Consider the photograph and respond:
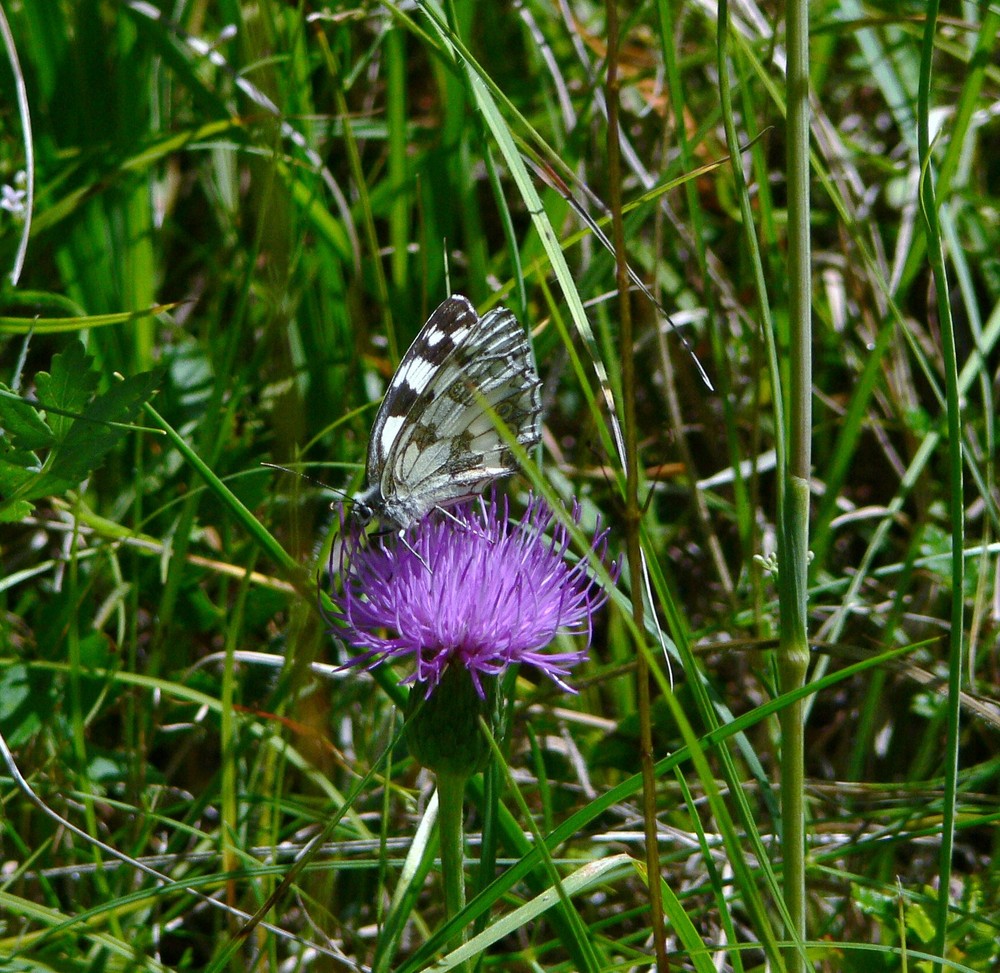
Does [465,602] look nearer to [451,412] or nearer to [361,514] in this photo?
[361,514]

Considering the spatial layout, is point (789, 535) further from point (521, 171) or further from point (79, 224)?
point (79, 224)

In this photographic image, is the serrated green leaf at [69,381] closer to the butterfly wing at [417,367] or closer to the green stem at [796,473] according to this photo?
the butterfly wing at [417,367]

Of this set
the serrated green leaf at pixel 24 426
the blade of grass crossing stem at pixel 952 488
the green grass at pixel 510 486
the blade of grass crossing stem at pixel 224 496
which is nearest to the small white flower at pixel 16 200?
the green grass at pixel 510 486

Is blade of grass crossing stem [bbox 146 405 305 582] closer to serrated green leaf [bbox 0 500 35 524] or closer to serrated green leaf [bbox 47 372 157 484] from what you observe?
serrated green leaf [bbox 47 372 157 484]

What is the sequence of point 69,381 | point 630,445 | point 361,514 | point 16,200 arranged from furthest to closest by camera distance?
point 16,200
point 361,514
point 69,381
point 630,445

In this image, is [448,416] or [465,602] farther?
[448,416]

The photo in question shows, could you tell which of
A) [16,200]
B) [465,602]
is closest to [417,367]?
[465,602]

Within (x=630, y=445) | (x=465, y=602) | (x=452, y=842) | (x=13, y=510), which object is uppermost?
(x=630, y=445)
